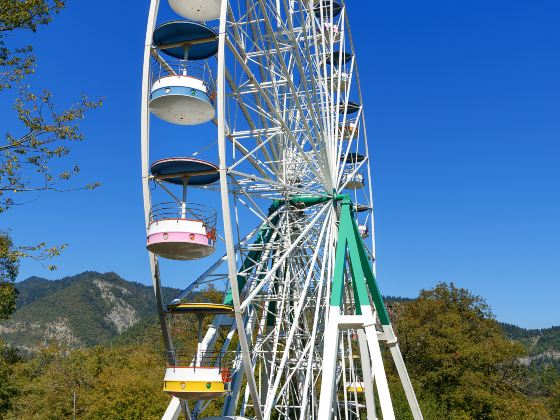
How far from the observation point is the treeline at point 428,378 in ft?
121

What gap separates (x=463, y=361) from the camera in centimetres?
4297

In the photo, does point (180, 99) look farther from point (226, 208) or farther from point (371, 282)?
point (371, 282)

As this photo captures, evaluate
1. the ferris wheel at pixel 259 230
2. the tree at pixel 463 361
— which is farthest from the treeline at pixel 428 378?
the ferris wheel at pixel 259 230

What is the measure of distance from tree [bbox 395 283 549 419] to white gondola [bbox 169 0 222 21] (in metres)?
31.1

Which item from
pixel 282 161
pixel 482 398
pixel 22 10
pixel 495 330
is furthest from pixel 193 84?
pixel 495 330

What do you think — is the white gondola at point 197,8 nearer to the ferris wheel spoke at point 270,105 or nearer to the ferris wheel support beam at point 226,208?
the ferris wheel spoke at point 270,105

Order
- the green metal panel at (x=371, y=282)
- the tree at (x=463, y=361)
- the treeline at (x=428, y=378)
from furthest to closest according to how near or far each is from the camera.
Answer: the tree at (x=463, y=361) < the treeline at (x=428, y=378) < the green metal panel at (x=371, y=282)

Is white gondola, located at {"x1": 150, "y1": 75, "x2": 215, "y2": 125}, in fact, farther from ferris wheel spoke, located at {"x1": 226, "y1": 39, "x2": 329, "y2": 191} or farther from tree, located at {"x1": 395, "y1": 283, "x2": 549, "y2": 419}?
tree, located at {"x1": 395, "y1": 283, "x2": 549, "y2": 419}

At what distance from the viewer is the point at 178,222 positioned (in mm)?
14977

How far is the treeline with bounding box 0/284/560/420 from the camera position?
3688 cm

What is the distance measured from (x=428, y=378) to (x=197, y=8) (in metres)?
34.4

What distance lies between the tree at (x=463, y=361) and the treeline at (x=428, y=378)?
7cm

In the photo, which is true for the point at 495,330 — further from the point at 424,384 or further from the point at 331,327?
the point at 331,327

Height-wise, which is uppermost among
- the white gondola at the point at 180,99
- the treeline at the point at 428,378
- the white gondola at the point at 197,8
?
the white gondola at the point at 197,8
